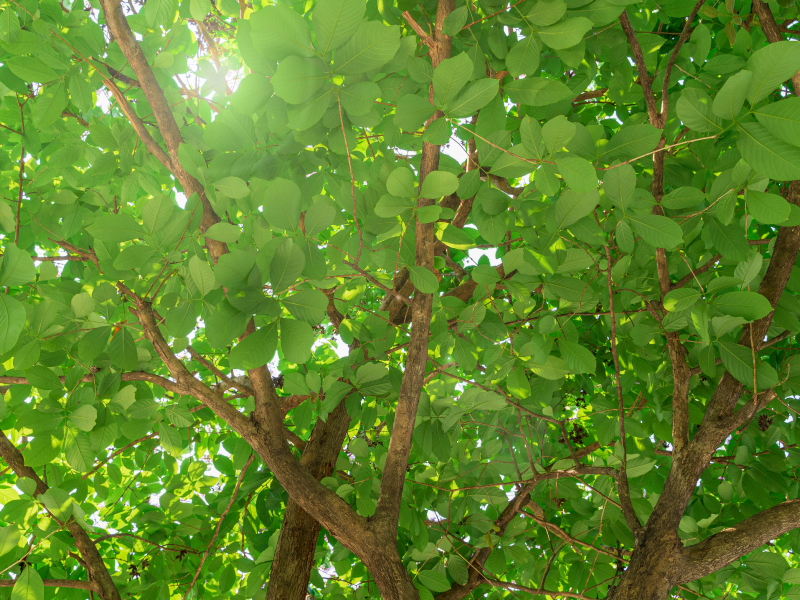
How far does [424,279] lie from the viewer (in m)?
1.50

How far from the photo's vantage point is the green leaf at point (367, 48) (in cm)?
103

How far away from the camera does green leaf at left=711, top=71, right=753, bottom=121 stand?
1.10m

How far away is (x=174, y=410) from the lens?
1.92 m

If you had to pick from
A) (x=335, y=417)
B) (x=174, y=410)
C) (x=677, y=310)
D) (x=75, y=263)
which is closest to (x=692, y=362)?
(x=677, y=310)

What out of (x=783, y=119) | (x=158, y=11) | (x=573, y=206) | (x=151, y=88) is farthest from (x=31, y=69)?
(x=783, y=119)

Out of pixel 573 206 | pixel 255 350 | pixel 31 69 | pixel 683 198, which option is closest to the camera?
pixel 255 350

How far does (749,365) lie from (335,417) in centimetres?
192

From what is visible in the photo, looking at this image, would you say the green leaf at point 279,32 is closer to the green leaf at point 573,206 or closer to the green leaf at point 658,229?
the green leaf at point 573,206

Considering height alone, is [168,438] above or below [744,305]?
below

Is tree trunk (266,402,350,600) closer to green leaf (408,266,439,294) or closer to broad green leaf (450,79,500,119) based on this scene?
green leaf (408,266,439,294)

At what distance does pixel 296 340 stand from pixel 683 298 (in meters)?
1.15

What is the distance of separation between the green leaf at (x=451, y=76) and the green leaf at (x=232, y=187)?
60 cm

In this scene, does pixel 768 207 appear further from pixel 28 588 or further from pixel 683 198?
pixel 28 588

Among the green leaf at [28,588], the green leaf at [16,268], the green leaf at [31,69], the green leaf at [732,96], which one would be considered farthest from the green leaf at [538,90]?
the green leaf at [28,588]
